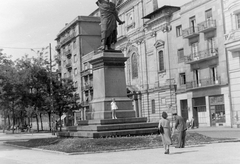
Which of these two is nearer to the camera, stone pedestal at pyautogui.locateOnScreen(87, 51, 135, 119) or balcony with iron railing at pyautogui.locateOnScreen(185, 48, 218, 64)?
stone pedestal at pyautogui.locateOnScreen(87, 51, 135, 119)

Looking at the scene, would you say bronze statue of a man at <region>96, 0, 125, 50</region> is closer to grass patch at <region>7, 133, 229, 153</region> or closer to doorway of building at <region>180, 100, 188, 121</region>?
grass patch at <region>7, 133, 229, 153</region>

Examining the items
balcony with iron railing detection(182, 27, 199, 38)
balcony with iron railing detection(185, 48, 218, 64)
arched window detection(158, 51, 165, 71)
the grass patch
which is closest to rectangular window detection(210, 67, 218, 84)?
balcony with iron railing detection(185, 48, 218, 64)

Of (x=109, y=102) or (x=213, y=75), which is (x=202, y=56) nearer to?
(x=213, y=75)

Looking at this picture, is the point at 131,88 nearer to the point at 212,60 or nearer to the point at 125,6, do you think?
the point at 125,6

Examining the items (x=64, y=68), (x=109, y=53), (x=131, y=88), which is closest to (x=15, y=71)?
(x=131, y=88)

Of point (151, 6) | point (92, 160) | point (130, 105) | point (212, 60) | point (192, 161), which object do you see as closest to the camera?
point (192, 161)

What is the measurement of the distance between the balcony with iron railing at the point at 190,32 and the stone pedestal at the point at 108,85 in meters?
24.9

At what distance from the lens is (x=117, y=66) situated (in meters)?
18.8

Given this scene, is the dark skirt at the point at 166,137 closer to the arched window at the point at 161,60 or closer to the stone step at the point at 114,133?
the stone step at the point at 114,133

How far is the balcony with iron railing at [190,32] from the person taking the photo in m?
42.0

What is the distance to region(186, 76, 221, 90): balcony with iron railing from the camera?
3936cm

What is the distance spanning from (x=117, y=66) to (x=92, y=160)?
793cm

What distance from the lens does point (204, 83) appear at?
1620 inches

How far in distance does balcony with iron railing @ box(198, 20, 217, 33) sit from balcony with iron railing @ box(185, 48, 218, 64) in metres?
2.29
